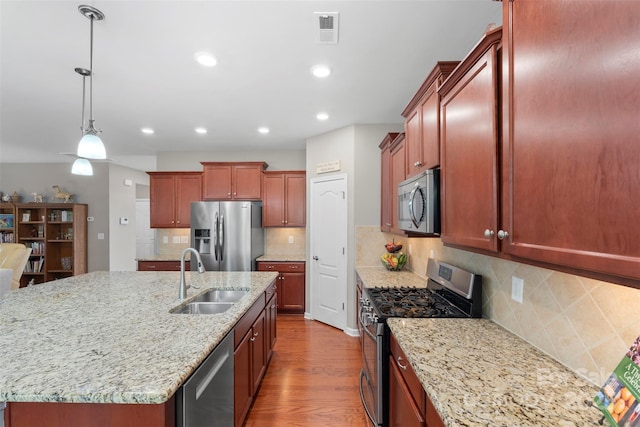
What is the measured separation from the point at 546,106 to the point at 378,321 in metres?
1.32

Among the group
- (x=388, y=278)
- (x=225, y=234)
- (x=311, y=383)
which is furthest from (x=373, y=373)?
(x=225, y=234)

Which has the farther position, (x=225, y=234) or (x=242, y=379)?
(x=225, y=234)

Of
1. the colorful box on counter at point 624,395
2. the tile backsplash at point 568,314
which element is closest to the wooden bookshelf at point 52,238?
the tile backsplash at point 568,314

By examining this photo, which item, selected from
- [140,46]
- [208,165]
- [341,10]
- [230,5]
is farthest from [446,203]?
[208,165]

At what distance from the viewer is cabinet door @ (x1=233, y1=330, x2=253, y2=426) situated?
173cm

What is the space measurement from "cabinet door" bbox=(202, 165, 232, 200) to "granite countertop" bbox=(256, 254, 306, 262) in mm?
1151

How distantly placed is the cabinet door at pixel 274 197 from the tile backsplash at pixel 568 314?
134 inches

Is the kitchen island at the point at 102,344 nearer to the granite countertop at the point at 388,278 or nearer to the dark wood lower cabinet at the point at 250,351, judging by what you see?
the dark wood lower cabinet at the point at 250,351

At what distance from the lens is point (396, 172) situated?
2.77m

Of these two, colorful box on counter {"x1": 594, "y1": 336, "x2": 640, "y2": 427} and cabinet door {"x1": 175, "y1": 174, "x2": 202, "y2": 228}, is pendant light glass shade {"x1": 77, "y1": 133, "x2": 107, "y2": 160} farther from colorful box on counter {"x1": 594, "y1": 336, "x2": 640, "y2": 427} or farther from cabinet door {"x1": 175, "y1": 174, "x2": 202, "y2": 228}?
colorful box on counter {"x1": 594, "y1": 336, "x2": 640, "y2": 427}

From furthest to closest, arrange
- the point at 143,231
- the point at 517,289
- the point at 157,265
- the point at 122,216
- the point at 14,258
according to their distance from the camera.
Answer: the point at 143,231 → the point at 122,216 → the point at 157,265 → the point at 14,258 → the point at 517,289

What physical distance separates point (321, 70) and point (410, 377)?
7.32 feet

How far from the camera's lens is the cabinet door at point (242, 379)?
1.73 meters

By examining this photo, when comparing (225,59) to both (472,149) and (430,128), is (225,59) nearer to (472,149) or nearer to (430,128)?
(430,128)
